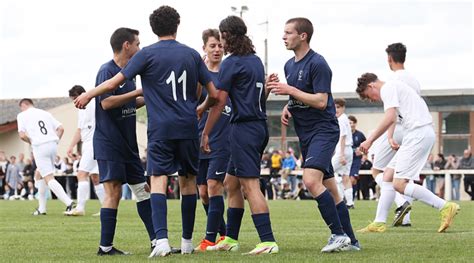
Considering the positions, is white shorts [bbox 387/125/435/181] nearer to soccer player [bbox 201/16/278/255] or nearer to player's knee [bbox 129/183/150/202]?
soccer player [bbox 201/16/278/255]

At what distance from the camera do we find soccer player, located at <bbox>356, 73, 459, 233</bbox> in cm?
1337

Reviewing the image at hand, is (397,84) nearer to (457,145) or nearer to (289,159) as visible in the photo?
(289,159)

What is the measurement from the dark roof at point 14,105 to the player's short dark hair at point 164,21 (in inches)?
2130

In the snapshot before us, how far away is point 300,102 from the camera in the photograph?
1023cm

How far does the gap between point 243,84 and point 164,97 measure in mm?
851

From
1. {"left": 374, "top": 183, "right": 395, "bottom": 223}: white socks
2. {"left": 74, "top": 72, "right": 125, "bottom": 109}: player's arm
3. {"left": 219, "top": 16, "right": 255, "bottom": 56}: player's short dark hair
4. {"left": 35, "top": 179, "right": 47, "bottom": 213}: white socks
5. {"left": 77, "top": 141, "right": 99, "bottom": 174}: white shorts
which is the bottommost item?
{"left": 35, "top": 179, "right": 47, "bottom": 213}: white socks

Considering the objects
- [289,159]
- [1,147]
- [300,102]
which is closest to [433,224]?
[300,102]

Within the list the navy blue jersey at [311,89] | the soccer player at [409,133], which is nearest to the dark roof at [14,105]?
the soccer player at [409,133]

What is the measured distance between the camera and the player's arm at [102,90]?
9.43 meters

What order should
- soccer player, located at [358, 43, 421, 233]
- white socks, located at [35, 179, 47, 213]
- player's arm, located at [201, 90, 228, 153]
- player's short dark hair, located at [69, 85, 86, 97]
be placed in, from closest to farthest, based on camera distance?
player's arm, located at [201, 90, 228, 153] → soccer player, located at [358, 43, 421, 233] → player's short dark hair, located at [69, 85, 86, 97] → white socks, located at [35, 179, 47, 213]

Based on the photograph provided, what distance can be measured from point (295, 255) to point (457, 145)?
38.9m

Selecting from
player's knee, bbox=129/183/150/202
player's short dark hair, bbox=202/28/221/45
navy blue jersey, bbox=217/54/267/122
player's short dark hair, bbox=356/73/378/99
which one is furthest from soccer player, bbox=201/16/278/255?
player's short dark hair, bbox=356/73/378/99

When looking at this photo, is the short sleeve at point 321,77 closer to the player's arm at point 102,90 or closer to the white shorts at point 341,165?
the player's arm at point 102,90

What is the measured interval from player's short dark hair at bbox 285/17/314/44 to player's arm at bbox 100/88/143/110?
5.68ft
